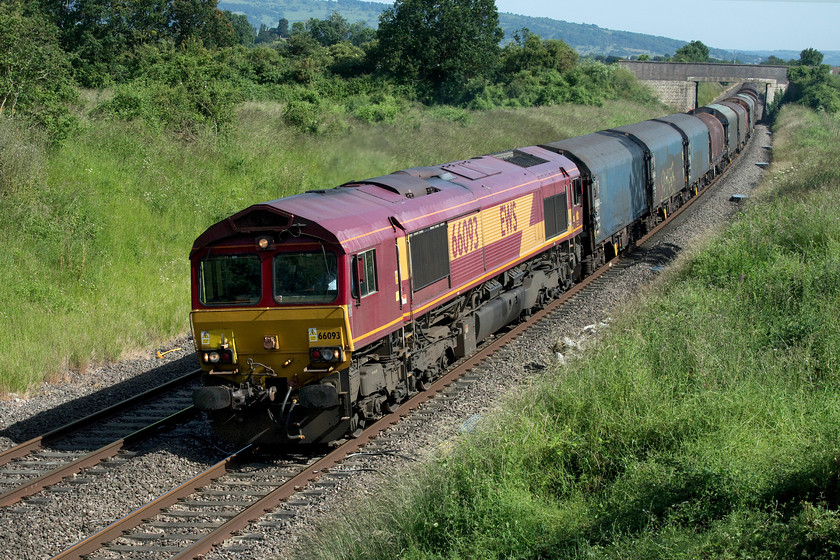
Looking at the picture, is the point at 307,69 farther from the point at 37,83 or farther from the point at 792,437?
the point at 792,437

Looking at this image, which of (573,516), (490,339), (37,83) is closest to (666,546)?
(573,516)

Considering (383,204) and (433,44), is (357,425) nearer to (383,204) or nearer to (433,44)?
(383,204)

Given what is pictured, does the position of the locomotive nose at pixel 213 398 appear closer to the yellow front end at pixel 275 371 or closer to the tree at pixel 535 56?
the yellow front end at pixel 275 371

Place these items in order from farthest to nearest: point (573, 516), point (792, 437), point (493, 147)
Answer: point (493, 147)
point (792, 437)
point (573, 516)

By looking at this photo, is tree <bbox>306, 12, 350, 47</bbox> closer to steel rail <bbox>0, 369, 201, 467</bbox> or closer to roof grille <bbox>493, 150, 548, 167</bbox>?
roof grille <bbox>493, 150, 548, 167</bbox>

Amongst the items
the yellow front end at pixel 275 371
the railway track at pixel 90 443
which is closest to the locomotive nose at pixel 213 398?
the yellow front end at pixel 275 371

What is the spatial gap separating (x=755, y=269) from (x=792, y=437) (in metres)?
7.85

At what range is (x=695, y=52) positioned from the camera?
157 metres

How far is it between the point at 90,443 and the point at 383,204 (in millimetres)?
5070

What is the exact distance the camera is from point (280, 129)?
29375 millimetres

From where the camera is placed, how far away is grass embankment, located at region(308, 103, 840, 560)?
6488mm

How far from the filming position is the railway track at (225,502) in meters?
8.13

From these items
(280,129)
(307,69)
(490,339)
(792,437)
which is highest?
(307,69)

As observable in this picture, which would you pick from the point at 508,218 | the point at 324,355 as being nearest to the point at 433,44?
the point at 508,218
